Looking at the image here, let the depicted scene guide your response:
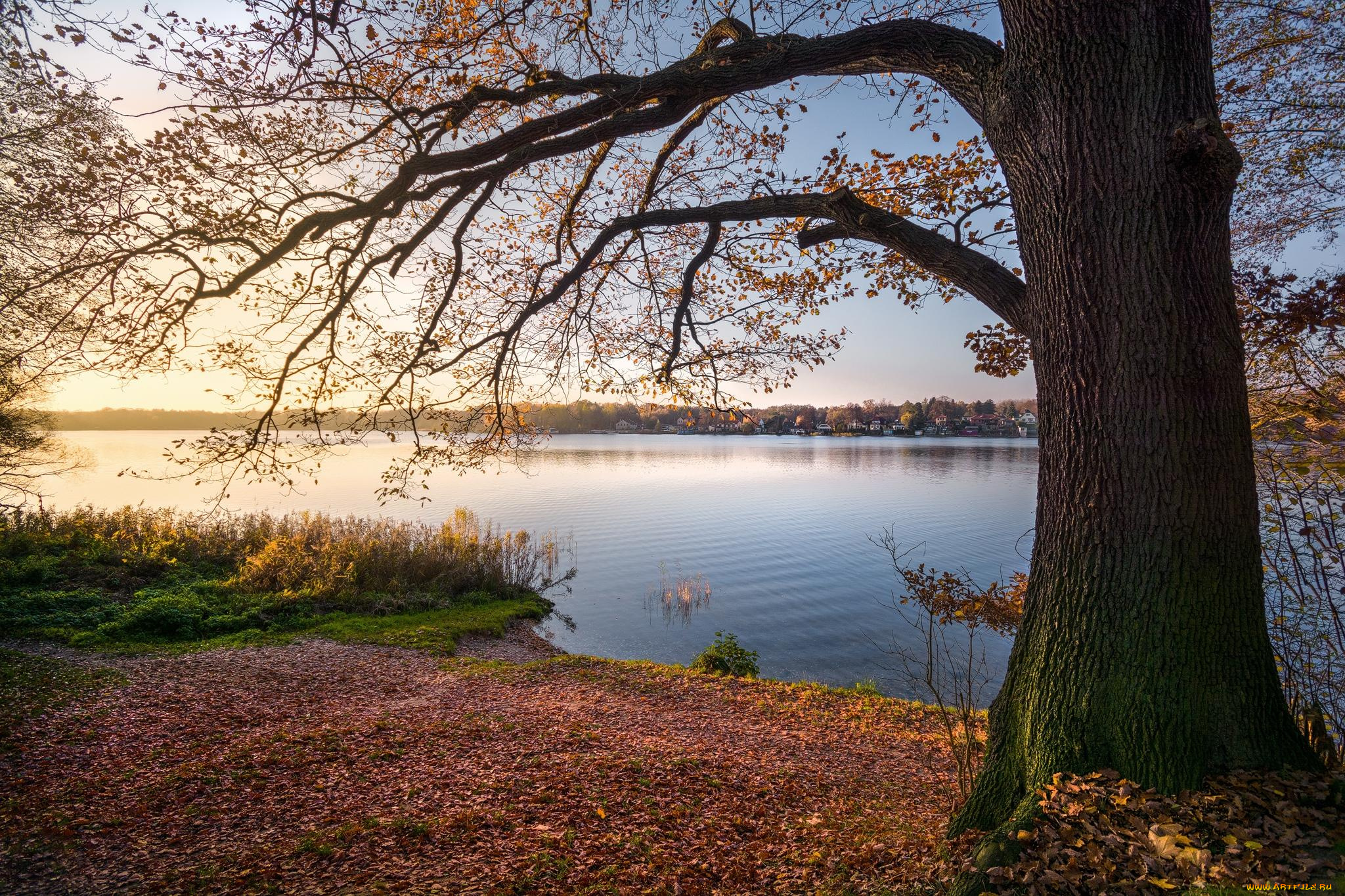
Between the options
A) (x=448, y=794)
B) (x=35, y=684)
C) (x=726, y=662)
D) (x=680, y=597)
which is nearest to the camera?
(x=448, y=794)

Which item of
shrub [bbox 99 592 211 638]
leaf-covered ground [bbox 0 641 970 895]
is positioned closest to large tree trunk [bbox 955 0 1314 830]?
leaf-covered ground [bbox 0 641 970 895]

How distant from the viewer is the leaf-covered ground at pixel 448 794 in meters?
2.92

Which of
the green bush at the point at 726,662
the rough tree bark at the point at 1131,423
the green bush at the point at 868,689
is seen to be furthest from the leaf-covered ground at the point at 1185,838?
the green bush at the point at 726,662

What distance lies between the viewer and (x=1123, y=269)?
2.58 metres

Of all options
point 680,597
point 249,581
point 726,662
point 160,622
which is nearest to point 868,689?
point 726,662

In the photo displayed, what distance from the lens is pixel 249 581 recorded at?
1041cm

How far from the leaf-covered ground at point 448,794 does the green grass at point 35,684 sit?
0.53 ft

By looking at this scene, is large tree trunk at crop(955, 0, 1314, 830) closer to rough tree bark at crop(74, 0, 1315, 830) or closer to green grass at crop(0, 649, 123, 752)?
rough tree bark at crop(74, 0, 1315, 830)

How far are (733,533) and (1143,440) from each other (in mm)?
19574

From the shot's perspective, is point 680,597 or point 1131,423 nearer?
point 1131,423

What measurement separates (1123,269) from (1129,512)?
1.18 m

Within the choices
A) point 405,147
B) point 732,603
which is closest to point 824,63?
point 405,147

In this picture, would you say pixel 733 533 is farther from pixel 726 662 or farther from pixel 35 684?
pixel 35 684

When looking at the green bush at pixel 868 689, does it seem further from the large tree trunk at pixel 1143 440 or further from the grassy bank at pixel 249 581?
the grassy bank at pixel 249 581
